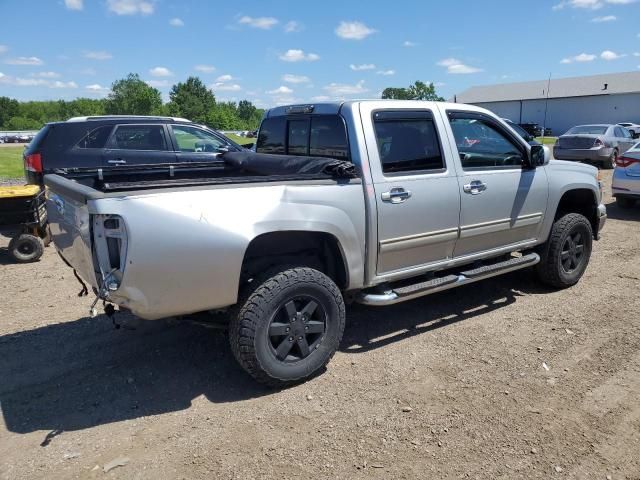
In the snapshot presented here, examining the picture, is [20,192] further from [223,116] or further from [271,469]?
[223,116]

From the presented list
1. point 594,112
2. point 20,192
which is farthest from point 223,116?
point 20,192

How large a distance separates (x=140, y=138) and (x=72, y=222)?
551cm

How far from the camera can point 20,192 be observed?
22.3 feet

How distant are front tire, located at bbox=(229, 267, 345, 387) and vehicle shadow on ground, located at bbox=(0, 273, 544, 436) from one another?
0.25m

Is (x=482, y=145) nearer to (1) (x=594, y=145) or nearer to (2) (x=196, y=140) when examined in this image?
(2) (x=196, y=140)

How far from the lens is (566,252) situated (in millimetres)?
5590

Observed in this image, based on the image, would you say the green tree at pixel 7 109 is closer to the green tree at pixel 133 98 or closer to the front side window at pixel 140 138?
the green tree at pixel 133 98

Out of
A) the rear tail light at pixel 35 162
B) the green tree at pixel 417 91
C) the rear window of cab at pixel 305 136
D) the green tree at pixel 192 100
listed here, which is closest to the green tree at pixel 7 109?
the green tree at pixel 192 100

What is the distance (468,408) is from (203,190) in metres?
2.22

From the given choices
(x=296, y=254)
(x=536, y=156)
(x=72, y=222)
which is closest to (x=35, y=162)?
(x=72, y=222)

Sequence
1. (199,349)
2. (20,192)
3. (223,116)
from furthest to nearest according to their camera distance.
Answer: (223,116), (20,192), (199,349)

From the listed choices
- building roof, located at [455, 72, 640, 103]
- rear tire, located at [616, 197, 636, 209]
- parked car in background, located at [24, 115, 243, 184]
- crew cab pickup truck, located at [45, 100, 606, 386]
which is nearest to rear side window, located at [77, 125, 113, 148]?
parked car in background, located at [24, 115, 243, 184]

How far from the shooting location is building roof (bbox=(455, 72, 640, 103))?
54.5m

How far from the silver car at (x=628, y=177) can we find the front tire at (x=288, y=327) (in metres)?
8.61
